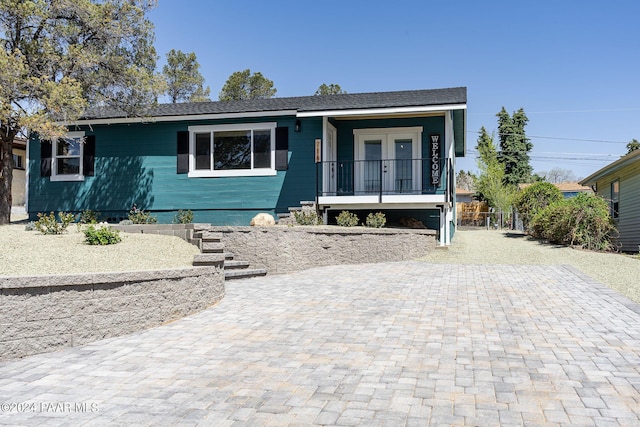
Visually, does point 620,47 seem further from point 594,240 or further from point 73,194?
point 73,194

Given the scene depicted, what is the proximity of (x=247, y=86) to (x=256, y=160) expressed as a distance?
21.5 meters

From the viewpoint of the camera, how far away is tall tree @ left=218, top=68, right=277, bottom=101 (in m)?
34.6

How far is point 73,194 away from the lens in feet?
51.9

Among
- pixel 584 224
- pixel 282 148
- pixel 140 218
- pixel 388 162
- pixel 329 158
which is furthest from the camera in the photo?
pixel 388 162

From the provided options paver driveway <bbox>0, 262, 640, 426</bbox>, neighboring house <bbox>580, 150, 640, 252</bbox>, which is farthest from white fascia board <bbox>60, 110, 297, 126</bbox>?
neighboring house <bbox>580, 150, 640, 252</bbox>

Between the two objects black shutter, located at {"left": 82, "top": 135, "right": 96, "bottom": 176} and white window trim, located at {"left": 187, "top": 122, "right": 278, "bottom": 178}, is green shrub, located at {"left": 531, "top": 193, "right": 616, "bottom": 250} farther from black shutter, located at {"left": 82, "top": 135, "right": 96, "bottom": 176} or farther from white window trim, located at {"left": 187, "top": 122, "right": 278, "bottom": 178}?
black shutter, located at {"left": 82, "top": 135, "right": 96, "bottom": 176}

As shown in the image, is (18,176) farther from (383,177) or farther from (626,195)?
(626,195)

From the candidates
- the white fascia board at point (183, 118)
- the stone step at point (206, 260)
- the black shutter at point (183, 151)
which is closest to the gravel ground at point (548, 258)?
the white fascia board at point (183, 118)

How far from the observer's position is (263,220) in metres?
13.6

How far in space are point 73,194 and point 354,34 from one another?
12.8 metres

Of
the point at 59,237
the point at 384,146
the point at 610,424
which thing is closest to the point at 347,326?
the point at 610,424

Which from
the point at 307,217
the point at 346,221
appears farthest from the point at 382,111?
the point at 307,217

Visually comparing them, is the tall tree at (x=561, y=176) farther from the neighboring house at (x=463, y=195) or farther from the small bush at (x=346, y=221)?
the small bush at (x=346, y=221)

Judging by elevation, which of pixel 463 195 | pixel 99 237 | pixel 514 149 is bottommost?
pixel 99 237
